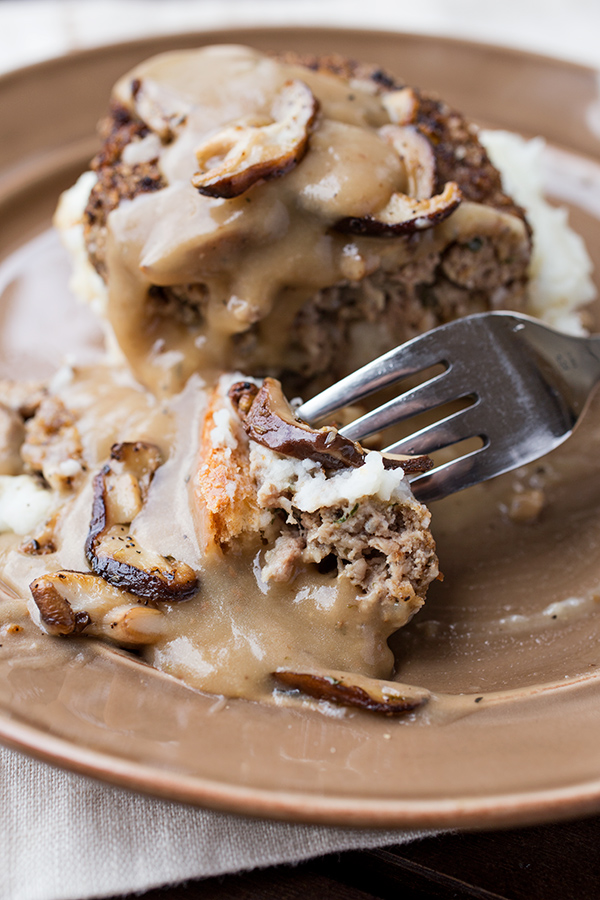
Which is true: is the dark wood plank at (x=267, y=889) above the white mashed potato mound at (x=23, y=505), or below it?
below

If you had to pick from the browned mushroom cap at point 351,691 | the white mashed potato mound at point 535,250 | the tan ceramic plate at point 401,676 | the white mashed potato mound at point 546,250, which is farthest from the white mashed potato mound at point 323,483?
the white mashed potato mound at point 546,250

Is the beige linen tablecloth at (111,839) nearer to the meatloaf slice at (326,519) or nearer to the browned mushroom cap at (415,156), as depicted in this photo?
the meatloaf slice at (326,519)

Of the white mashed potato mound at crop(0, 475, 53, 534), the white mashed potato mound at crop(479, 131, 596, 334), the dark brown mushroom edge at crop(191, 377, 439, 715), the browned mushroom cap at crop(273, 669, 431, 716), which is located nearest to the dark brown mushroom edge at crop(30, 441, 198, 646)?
the dark brown mushroom edge at crop(191, 377, 439, 715)

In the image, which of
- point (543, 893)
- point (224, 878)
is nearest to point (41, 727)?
point (224, 878)

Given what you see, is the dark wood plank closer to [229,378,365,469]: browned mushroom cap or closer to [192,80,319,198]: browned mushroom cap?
[229,378,365,469]: browned mushroom cap

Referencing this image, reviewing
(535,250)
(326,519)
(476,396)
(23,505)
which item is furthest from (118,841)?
(535,250)

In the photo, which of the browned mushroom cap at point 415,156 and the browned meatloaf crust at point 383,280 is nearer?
the browned mushroom cap at point 415,156

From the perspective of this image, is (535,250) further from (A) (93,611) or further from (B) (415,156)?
(A) (93,611)

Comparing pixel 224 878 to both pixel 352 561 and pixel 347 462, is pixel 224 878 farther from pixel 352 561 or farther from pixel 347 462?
pixel 347 462
